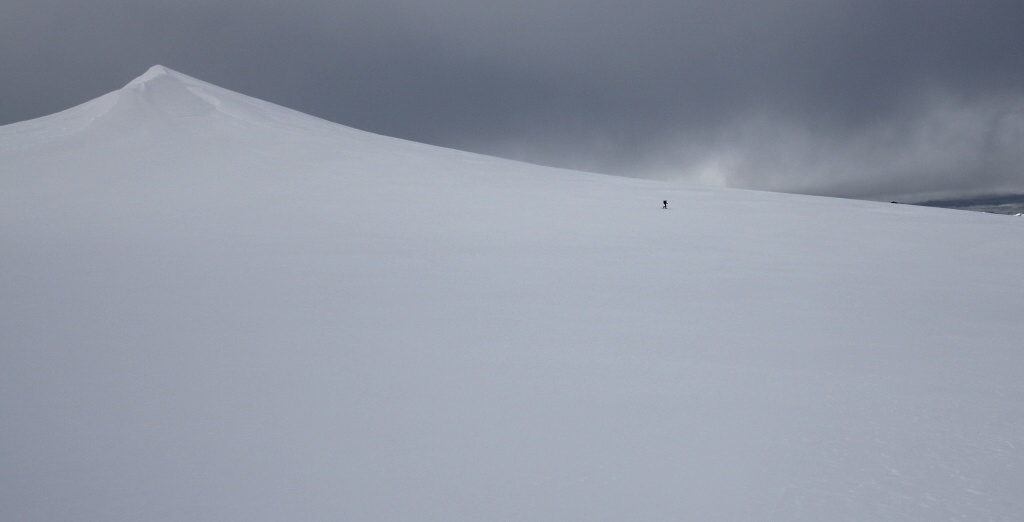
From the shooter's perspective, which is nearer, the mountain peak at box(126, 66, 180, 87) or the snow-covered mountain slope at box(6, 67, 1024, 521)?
the snow-covered mountain slope at box(6, 67, 1024, 521)

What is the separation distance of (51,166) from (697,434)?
16275 millimetres

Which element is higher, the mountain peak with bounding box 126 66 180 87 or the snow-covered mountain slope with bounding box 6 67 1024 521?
the mountain peak with bounding box 126 66 180 87

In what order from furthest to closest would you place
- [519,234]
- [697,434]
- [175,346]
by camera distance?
[519,234], [175,346], [697,434]

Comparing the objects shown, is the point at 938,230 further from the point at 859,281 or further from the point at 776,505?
the point at 776,505

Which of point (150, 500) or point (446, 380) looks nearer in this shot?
point (150, 500)

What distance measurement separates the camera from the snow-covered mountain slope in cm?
331

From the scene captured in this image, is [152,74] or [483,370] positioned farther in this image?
[152,74]

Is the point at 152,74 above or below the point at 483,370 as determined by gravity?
above

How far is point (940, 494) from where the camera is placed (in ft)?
11.0

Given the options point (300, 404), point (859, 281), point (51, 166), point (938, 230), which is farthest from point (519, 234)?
point (51, 166)

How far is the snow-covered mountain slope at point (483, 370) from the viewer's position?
3.31 meters

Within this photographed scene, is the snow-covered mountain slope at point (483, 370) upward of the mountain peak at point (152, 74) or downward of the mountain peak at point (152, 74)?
downward

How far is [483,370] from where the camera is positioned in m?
4.96

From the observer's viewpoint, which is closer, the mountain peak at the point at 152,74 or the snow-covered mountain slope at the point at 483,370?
the snow-covered mountain slope at the point at 483,370
